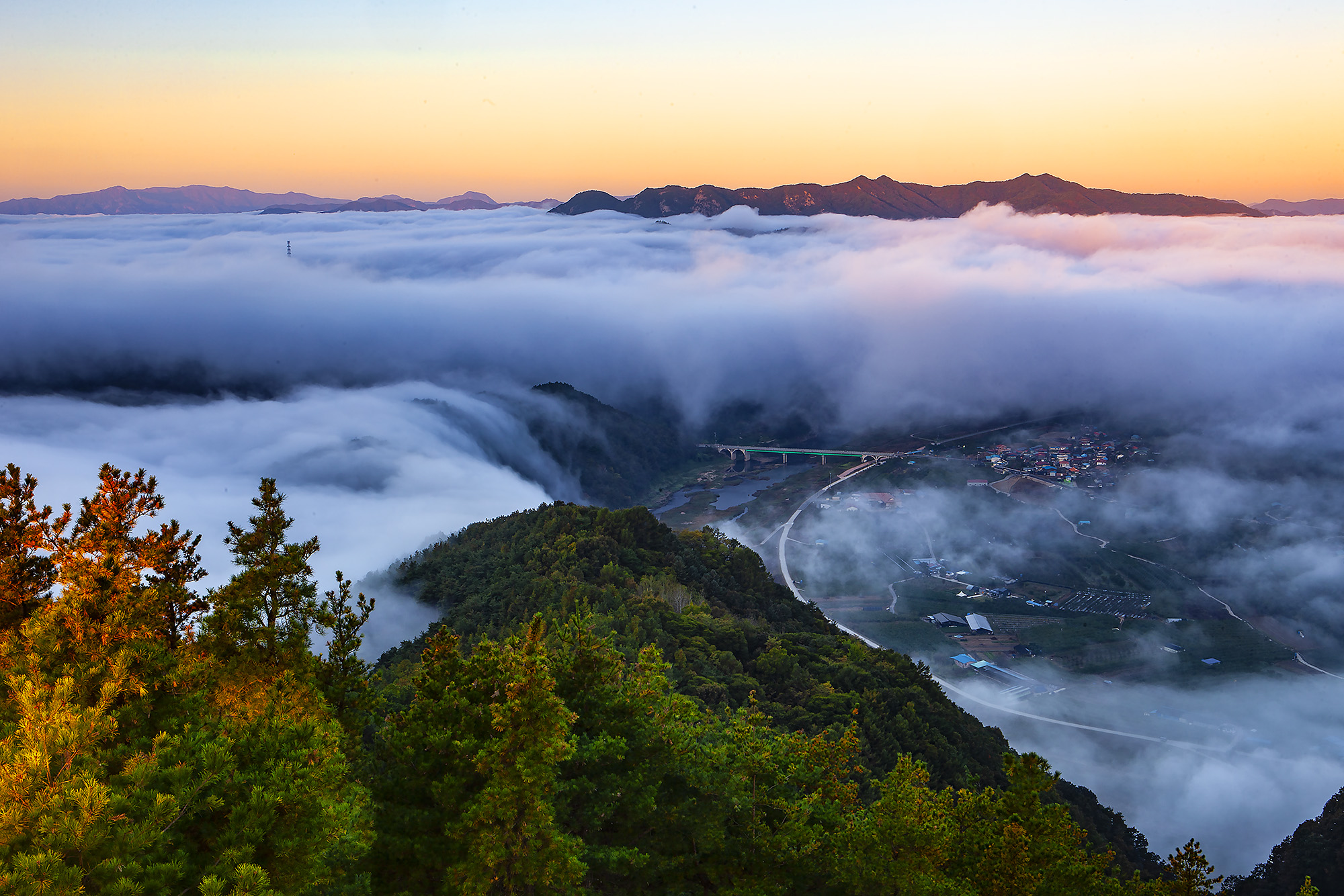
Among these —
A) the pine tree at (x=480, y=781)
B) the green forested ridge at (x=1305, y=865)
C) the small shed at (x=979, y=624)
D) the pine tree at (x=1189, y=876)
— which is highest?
the pine tree at (x=480, y=781)

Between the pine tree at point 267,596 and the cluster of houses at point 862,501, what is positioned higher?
the pine tree at point 267,596

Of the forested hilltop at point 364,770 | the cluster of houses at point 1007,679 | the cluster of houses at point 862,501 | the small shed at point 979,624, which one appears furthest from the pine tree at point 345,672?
the cluster of houses at point 862,501

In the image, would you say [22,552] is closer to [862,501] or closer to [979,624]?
[979,624]

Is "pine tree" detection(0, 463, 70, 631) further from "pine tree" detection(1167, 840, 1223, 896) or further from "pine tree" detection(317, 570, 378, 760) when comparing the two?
"pine tree" detection(1167, 840, 1223, 896)

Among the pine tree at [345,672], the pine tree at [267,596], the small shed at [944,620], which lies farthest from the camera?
the small shed at [944,620]

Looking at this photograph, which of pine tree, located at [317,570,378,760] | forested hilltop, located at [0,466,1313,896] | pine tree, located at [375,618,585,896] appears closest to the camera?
forested hilltop, located at [0,466,1313,896]

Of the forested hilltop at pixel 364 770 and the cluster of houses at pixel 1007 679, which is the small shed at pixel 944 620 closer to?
the cluster of houses at pixel 1007 679

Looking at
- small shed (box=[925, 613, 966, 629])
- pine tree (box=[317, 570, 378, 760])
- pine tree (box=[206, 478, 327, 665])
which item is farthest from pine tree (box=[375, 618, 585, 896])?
small shed (box=[925, 613, 966, 629])

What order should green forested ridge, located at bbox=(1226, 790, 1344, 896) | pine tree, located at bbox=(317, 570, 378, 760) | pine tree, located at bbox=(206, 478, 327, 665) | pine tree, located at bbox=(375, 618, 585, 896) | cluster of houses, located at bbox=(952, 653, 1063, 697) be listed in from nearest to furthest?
1. pine tree, located at bbox=(375, 618, 585, 896)
2. pine tree, located at bbox=(206, 478, 327, 665)
3. pine tree, located at bbox=(317, 570, 378, 760)
4. green forested ridge, located at bbox=(1226, 790, 1344, 896)
5. cluster of houses, located at bbox=(952, 653, 1063, 697)

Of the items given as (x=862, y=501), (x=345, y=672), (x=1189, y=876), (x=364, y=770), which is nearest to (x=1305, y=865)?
(x=1189, y=876)
